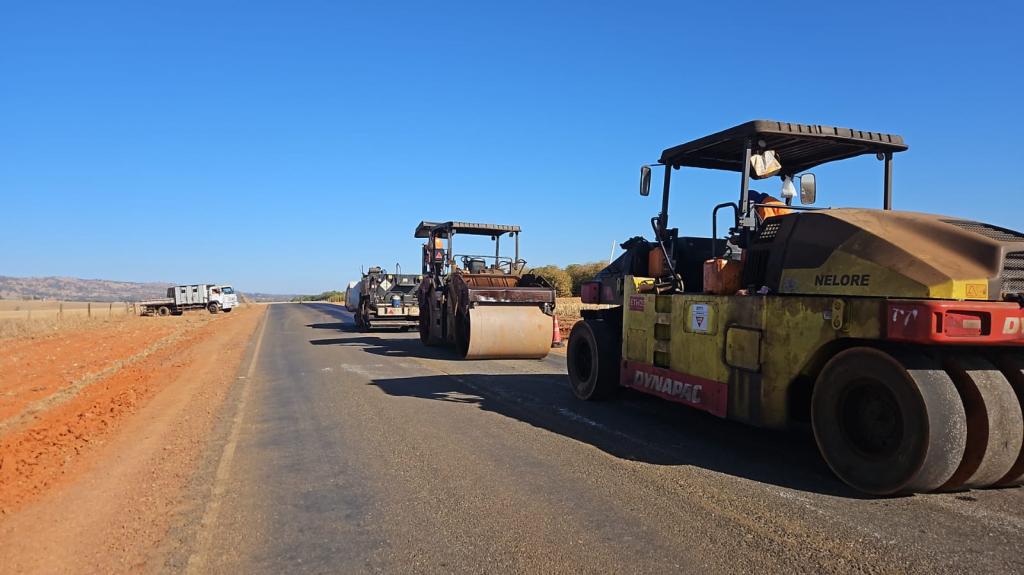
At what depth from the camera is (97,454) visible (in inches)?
247

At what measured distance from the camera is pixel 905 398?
13.6 feet

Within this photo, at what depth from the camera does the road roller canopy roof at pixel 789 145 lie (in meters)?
5.92

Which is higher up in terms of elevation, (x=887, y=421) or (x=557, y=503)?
(x=887, y=421)

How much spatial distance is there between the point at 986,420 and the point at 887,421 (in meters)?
0.54

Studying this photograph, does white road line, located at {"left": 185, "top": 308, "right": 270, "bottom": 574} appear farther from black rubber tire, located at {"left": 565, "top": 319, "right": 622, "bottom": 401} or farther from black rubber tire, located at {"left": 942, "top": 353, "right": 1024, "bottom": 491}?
black rubber tire, located at {"left": 942, "top": 353, "right": 1024, "bottom": 491}

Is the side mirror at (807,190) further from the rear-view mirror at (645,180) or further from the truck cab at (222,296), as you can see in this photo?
the truck cab at (222,296)

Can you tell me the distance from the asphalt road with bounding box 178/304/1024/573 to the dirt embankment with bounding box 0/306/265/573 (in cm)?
44

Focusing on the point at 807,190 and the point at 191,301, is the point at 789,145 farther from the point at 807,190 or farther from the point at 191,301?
the point at 191,301

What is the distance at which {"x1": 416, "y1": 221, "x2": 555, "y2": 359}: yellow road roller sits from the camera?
12773mm

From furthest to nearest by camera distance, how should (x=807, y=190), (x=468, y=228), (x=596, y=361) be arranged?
(x=468, y=228)
(x=596, y=361)
(x=807, y=190)

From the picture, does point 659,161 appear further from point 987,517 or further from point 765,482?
point 987,517

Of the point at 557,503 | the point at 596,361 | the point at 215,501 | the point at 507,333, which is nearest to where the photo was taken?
the point at 557,503

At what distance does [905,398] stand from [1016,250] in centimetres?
122

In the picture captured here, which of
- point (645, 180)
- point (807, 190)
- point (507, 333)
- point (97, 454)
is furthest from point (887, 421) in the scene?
point (507, 333)
